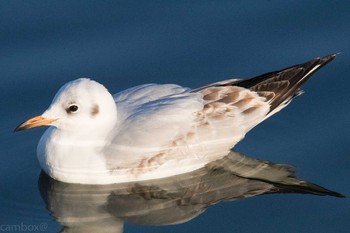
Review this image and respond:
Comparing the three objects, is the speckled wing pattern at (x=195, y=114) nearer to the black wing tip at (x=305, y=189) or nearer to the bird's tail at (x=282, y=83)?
the bird's tail at (x=282, y=83)

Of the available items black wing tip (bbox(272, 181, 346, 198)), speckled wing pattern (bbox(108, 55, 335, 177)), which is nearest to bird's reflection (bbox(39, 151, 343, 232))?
black wing tip (bbox(272, 181, 346, 198))

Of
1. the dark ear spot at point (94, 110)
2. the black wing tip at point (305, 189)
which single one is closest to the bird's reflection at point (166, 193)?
the black wing tip at point (305, 189)

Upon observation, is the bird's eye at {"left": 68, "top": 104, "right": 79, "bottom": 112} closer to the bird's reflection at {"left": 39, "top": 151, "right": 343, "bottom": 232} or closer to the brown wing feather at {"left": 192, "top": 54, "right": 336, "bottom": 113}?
the bird's reflection at {"left": 39, "top": 151, "right": 343, "bottom": 232}

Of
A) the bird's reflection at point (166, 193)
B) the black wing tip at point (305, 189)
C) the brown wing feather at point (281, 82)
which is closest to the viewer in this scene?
the bird's reflection at point (166, 193)

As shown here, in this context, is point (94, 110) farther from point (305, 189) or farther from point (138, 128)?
point (305, 189)

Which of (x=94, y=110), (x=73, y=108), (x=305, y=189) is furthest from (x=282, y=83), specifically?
(x=73, y=108)
